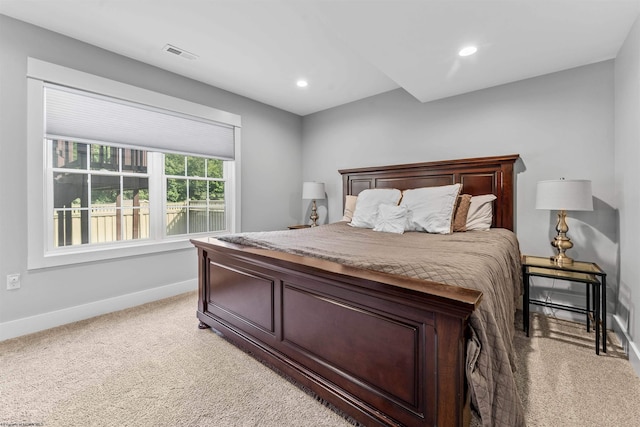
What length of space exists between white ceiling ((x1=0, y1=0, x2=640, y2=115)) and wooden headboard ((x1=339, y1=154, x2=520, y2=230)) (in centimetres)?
81

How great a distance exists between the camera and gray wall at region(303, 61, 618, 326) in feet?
8.22

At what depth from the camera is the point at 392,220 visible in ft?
9.09

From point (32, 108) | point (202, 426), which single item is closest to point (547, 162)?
point (202, 426)

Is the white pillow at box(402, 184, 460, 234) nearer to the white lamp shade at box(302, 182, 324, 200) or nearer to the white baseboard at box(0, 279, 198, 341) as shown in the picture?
the white lamp shade at box(302, 182, 324, 200)

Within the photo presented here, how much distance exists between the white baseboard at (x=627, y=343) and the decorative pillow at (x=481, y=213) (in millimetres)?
1169

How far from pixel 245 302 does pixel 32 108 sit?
7.79 ft

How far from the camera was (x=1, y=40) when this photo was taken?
7.17ft

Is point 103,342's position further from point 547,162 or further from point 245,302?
point 547,162

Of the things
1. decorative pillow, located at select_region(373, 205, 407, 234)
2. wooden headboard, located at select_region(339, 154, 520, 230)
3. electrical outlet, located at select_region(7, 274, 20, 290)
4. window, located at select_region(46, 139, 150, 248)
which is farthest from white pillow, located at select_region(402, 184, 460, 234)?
electrical outlet, located at select_region(7, 274, 20, 290)

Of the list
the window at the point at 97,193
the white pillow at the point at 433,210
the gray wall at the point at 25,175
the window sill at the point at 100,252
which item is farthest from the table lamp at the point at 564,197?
the window at the point at 97,193

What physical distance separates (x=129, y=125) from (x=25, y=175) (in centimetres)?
93

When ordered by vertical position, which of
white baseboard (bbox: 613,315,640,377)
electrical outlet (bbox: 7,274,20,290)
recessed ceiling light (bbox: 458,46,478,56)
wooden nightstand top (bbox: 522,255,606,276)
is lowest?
white baseboard (bbox: 613,315,640,377)

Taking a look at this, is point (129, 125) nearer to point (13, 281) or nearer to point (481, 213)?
point (13, 281)

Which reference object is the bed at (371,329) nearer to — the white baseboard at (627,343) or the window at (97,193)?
the white baseboard at (627,343)
